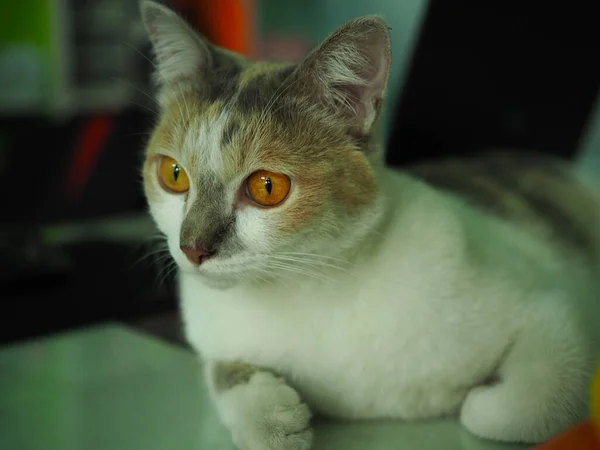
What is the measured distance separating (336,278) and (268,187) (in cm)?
16

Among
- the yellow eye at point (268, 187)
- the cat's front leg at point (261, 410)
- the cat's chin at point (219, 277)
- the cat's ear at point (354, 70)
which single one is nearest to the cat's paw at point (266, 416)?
the cat's front leg at point (261, 410)

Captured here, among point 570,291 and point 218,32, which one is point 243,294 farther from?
point 218,32

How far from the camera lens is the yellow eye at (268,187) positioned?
0.87m

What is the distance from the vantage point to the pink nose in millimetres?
838

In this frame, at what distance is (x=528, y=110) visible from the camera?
178 centimetres

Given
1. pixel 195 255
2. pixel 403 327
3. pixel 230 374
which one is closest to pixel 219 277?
pixel 195 255

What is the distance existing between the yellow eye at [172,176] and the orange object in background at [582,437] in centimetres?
57

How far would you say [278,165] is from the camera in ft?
2.87

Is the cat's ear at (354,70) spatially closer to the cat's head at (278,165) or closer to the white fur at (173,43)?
the cat's head at (278,165)

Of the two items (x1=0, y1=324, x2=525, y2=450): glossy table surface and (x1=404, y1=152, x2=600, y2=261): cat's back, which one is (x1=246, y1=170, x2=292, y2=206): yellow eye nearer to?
(x1=0, y1=324, x2=525, y2=450): glossy table surface

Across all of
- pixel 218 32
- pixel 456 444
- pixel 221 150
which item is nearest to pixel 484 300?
pixel 456 444

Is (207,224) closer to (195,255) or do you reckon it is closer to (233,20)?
(195,255)

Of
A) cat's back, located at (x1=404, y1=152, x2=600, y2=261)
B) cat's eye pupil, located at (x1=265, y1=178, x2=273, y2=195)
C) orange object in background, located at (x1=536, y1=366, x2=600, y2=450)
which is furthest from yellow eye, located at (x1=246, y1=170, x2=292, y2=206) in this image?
cat's back, located at (x1=404, y1=152, x2=600, y2=261)

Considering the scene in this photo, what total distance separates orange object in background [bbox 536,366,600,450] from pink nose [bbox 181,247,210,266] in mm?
448
